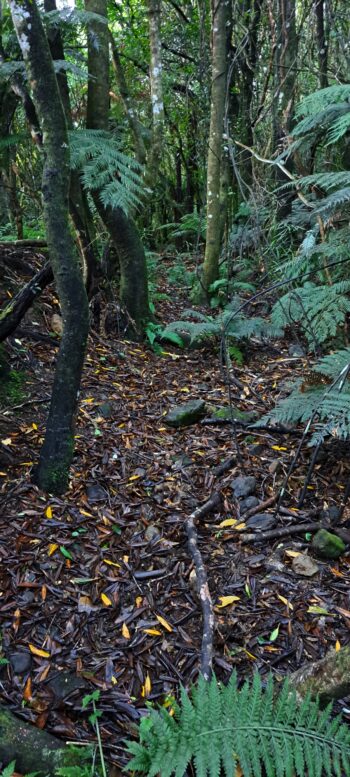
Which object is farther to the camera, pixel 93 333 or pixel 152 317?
pixel 152 317

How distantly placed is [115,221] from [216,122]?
7.77ft

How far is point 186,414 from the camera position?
13.9 feet

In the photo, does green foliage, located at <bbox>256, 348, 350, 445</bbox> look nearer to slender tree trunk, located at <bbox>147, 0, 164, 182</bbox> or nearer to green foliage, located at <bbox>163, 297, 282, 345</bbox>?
green foliage, located at <bbox>163, 297, 282, 345</bbox>

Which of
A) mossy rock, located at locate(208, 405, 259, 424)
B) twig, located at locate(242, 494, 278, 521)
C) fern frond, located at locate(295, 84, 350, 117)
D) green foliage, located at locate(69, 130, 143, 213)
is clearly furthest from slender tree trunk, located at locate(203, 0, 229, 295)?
twig, located at locate(242, 494, 278, 521)

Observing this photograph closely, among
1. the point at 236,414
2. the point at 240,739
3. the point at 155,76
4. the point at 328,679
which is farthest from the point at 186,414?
the point at 155,76

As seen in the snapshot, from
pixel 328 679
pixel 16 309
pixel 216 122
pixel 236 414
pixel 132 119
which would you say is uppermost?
pixel 132 119

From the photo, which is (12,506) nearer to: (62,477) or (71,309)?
(62,477)

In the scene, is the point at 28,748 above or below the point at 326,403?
below

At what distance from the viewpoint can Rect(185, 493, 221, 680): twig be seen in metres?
2.35

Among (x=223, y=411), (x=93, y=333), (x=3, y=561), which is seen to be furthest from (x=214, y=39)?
(x=3, y=561)

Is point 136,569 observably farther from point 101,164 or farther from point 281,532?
point 101,164

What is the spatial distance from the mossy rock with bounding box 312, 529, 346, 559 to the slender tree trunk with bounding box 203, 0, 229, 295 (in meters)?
4.78

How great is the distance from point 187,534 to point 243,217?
25.2ft

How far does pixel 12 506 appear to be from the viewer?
304cm
